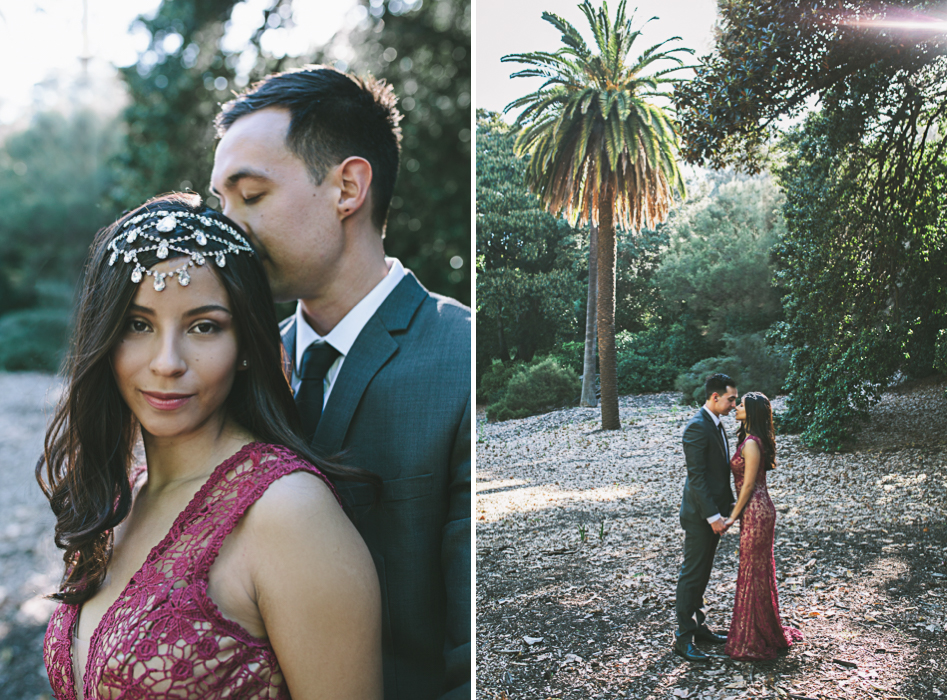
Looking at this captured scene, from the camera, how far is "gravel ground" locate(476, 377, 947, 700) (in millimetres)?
2203

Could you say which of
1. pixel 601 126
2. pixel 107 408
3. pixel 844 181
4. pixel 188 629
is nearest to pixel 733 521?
pixel 844 181

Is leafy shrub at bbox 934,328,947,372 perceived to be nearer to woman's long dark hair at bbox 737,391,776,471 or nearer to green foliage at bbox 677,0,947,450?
green foliage at bbox 677,0,947,450

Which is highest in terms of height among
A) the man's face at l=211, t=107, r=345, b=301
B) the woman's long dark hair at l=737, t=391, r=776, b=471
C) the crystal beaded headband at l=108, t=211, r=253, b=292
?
the man's face at l=211, t=107, r=345, b=301

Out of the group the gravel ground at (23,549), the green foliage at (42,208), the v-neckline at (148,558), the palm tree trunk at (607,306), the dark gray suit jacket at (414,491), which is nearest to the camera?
the v-neckline at (148,558)

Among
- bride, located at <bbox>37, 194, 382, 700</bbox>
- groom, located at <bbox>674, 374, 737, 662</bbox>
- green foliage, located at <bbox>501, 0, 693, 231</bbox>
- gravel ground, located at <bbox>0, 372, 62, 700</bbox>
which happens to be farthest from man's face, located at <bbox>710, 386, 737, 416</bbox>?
gravel ground, located at <bbox>0, 372, 62, 700</bbox>

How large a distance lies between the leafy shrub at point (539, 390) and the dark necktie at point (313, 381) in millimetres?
1139

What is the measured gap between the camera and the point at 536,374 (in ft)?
9.33

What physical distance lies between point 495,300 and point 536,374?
37cm

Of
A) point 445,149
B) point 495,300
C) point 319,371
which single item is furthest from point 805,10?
point 445,149

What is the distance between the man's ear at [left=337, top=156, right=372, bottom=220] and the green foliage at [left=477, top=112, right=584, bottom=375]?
102 centimetres

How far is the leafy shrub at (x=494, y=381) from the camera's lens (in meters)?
2.88

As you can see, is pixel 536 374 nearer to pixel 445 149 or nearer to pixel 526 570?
pixel 526 570

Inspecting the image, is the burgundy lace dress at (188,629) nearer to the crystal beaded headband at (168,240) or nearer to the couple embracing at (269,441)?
the couple embracing at (269,441)

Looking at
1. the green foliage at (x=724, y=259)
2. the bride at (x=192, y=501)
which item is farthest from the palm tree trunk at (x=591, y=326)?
the bride at (x=192, y=501)
